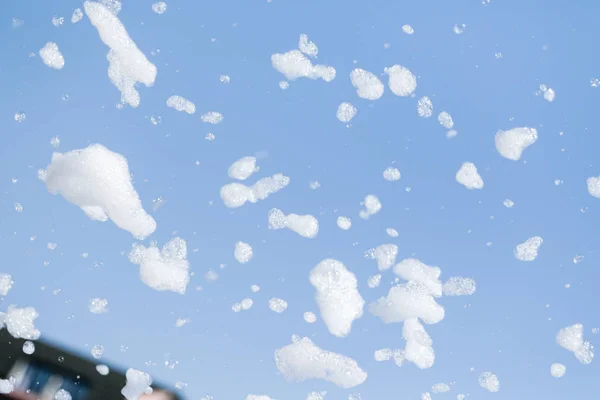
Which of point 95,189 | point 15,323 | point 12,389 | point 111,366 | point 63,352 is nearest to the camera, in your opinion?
point 95,189

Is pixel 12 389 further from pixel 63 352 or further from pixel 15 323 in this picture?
pixel 15 323

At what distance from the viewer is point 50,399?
19.6 metres

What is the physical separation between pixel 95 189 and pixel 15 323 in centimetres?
168

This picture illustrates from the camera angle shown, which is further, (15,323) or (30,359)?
(30,359)

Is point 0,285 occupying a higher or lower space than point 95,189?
lower

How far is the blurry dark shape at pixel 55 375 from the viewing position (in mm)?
17750

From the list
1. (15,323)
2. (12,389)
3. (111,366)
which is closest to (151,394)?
(111,366)

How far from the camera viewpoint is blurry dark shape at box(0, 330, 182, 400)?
17.8m

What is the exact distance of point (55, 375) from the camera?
1767cm

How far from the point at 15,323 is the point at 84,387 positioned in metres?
14.1

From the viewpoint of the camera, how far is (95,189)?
5.55 meters

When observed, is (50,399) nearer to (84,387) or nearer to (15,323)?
(84,387)

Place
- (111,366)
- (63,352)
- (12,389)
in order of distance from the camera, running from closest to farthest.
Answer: (12,389)
(63,352)
(111,366)

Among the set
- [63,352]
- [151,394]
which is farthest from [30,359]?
[151,394]
